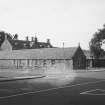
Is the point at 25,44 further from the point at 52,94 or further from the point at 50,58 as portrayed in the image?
the point at 52,94

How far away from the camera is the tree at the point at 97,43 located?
7869cm

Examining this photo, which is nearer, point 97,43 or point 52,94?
point 52,94

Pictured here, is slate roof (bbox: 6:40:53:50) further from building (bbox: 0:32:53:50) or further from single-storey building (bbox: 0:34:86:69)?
single-storey building (bbox: 0:34:86:69)

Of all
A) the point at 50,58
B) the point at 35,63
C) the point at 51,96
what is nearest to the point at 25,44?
the point at 35,63

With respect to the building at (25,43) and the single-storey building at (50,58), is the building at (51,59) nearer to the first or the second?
the single-storey building at (50,58)

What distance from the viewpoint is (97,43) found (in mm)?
79750

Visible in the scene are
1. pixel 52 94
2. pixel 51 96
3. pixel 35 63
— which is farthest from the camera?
pixel 35 63

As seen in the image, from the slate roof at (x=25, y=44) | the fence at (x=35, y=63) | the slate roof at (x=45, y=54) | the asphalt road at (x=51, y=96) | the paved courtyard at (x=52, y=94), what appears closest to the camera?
the asphalt road at (x=51, y=96)

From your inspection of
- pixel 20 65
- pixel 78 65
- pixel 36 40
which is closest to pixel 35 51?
pixel 20 65

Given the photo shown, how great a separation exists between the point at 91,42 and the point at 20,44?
27.1 m

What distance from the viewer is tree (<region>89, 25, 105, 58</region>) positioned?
3098 inches

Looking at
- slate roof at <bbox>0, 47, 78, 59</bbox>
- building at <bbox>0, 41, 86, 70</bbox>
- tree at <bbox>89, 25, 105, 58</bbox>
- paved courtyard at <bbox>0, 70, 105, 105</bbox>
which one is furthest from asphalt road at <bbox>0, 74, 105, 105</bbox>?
tree at <bbox>89, 25, 105, 58</bbox>

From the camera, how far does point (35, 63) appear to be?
59.2m

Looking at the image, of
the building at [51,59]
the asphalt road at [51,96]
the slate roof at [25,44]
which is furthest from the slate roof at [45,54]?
the asphalt road at [51,96]
